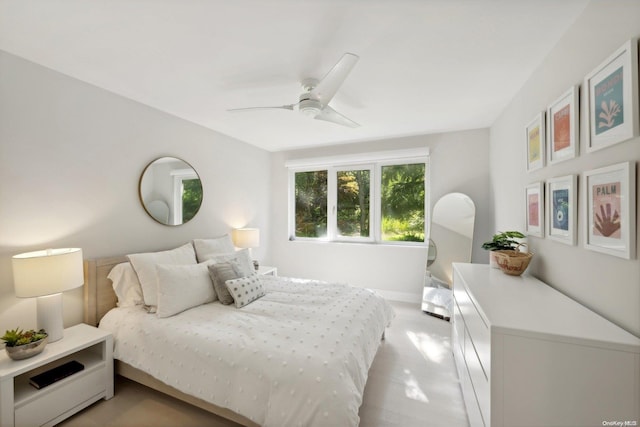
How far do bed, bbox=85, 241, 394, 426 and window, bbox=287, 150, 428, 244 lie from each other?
72.2 inches

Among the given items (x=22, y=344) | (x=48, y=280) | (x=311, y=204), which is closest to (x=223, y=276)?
(x=48, y=280)

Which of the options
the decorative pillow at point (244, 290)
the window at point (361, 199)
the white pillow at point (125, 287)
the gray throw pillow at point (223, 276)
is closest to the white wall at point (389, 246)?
the window at point (361, 199)

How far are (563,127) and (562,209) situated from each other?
0.47m

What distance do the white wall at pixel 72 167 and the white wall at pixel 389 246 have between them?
5.61ft

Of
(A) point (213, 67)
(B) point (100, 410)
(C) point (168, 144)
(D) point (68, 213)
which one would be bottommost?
(B) point (100, 410)

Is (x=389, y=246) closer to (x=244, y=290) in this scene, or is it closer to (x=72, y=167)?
(x=244, y=290)

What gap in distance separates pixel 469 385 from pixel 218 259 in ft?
7.21

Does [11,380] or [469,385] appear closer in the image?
[11,380]

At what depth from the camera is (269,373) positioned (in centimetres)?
133

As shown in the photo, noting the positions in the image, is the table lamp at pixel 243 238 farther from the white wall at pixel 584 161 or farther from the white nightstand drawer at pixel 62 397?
the white wall at pixel 584 161

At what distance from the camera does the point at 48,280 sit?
1.58 m

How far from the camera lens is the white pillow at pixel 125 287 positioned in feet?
6.80

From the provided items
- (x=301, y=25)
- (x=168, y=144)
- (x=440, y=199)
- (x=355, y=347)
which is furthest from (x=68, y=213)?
(x=440, y=199)

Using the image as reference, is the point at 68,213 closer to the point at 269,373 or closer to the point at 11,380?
the point at 11,380
